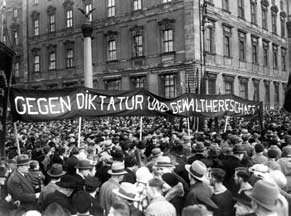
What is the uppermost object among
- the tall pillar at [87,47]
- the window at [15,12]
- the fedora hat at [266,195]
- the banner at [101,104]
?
the window at [15,12]

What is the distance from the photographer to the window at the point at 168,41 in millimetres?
27203

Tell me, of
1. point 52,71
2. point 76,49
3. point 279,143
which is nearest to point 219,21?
point 76,49

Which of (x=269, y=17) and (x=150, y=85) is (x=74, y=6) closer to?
(x=150, y=85)

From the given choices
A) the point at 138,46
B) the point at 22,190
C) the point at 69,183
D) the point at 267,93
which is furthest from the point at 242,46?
the point at 69,183

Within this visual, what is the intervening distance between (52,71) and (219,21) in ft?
49.6

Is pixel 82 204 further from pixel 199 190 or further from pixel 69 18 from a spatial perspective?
pixel 69 18

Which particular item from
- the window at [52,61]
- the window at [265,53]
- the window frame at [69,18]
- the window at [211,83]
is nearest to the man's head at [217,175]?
the window at [211,83]

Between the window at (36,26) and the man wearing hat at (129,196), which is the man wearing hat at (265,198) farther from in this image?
the window at (36,26)

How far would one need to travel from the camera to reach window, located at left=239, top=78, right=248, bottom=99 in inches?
1208

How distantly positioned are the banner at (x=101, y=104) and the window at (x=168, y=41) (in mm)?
14064

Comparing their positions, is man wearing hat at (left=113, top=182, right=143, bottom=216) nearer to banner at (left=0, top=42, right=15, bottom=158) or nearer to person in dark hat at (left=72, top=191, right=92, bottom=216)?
person in dark hat at (left=72, top=191, right=92, bottom=216)

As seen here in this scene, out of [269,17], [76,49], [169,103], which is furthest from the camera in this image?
[269,17]

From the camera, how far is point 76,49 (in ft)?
109

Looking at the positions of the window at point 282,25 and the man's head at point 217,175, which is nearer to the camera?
the man's head at point 217,175
